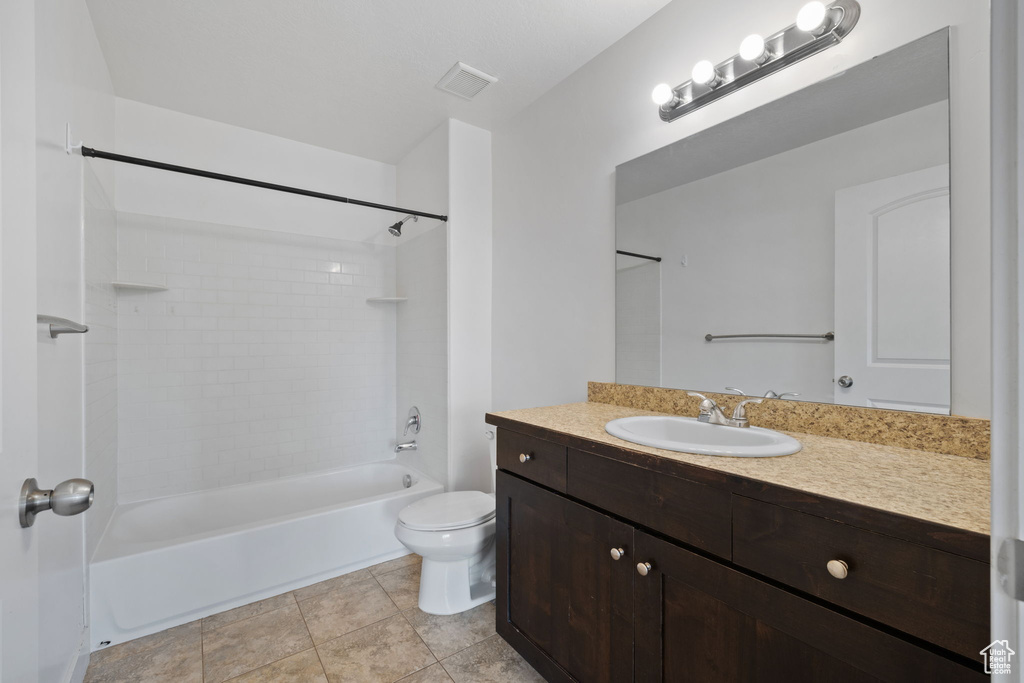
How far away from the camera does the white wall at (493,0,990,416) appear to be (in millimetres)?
1100

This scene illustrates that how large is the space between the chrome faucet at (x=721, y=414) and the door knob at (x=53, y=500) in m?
1.47

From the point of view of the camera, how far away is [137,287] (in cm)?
233

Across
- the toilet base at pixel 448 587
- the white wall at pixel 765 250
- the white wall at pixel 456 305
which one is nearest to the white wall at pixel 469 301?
the white wall at pixel 456 305

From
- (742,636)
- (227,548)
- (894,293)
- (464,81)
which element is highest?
(464,81)

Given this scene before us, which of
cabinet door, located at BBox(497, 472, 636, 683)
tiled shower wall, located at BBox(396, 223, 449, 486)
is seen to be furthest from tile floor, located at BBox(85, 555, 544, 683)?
tiled shower wall, located at BBox(396, 223, 449, 486)

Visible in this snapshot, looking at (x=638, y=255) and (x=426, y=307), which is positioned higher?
(x=638, y=255)

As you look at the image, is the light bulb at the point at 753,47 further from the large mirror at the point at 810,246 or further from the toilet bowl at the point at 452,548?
the toilet bowl at the point at 452,548

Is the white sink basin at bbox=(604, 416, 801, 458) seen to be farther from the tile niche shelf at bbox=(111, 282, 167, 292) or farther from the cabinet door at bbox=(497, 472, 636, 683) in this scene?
the tile niche shelf at bbox=(111, 282, 167, 292)

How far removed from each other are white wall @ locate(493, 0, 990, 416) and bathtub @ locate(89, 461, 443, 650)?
102cm

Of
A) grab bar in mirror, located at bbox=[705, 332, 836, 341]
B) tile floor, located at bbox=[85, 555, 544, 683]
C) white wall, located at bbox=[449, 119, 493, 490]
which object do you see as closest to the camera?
grab bar in mirror, located at bbox=[705, 332, 836, 341]

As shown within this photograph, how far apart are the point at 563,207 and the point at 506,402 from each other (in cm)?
113

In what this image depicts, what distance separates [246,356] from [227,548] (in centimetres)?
119

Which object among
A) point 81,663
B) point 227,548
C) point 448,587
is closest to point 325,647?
point 448,587

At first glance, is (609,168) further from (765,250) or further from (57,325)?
(57,325)
